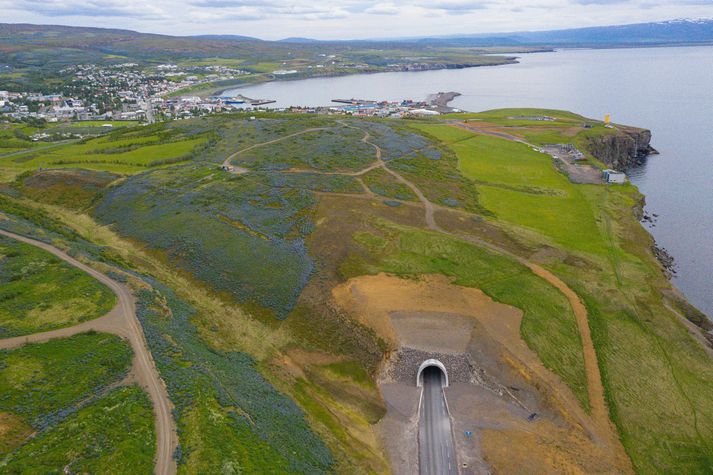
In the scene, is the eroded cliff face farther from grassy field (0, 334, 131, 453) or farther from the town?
grassy field (0, 334, 131, 453)

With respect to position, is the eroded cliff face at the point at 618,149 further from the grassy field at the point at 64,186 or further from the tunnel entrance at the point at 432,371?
the grassy field at the point at 64,186

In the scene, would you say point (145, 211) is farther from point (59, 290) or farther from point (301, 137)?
point (301, 137)

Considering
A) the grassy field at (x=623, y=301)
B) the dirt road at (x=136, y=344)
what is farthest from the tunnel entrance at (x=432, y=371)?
the dirt road at (x=136, y=344)

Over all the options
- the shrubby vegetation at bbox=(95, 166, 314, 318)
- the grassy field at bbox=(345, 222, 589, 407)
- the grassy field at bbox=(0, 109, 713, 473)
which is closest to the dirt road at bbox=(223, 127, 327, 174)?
the grassy field at bbox=(0, 109, 713, 473)

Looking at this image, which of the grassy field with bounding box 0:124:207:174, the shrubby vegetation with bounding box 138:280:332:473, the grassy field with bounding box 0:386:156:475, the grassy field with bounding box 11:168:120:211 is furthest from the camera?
the grassy field with bounding box 0:124:207:174

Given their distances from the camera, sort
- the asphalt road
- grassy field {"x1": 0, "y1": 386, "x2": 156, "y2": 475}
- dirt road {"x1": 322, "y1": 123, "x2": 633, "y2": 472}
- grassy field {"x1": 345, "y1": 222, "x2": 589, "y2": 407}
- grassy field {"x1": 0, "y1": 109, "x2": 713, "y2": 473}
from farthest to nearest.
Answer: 1. grassy field {"x1": 345, "y1": 222, "x2": 589, "y2": 407}
2. dirt road {"x1": 322, "y1": 123, "x2": 633, "y2": 472}
3. grassy field {"x1": 0, "y1": 109, "x2": 713, "y2": 473}
4. the asphalt road
5. grassy field {"x1": 0, "y1": 386, "x2": 156, "y2": 475}

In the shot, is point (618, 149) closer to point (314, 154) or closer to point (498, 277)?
point (314, 154)

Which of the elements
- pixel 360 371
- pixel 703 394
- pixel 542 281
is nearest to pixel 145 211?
pixel 360 371
